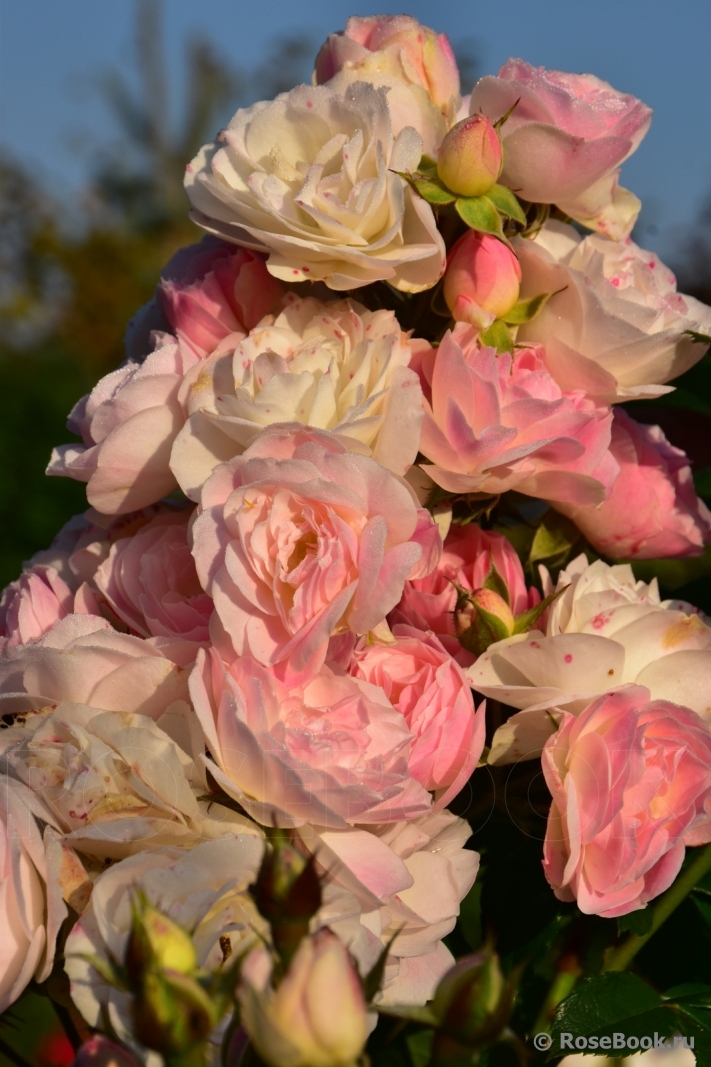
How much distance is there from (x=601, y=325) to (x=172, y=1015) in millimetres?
526

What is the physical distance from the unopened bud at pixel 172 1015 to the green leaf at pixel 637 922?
405 millimetres

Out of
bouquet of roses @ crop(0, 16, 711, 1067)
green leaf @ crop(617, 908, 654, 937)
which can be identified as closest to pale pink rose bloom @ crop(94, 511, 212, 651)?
bouquet of roses @ crop(0, 16, 711, 1067)

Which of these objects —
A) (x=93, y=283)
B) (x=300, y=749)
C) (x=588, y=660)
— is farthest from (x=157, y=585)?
(x=93, y=283)

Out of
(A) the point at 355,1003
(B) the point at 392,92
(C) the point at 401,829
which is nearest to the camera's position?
(A) the point at 355,1003

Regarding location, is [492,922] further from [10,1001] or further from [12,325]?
[12,325]

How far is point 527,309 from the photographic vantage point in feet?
2.45

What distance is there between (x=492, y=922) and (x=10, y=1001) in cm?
35

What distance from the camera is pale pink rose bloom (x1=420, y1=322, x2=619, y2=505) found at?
0.67 metres

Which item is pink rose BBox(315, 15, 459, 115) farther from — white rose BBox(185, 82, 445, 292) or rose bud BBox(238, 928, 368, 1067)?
rose bud BBox(238, 928, 368, 1067)

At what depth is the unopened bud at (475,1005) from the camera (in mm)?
377

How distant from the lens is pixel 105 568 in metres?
0.73

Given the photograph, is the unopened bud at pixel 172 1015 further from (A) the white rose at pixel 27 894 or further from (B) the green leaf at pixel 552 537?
(B) the green leaf at pixel 552 537

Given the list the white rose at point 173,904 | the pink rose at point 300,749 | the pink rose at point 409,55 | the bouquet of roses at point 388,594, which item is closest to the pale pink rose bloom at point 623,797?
the bouquet of roses at point 388,594

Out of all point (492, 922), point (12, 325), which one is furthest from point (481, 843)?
point (12, 325)
